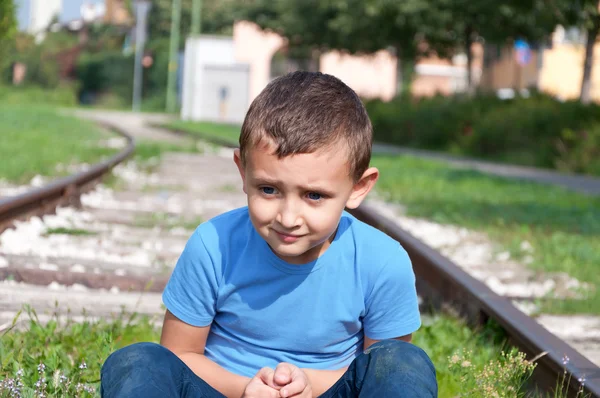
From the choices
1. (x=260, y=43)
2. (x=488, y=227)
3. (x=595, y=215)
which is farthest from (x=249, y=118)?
(x=260, y=43)

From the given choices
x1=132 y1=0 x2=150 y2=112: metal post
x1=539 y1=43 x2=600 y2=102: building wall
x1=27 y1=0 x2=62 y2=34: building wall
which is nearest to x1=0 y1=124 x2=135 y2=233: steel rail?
x1=539 y1=43 x2=600 y2=102: building wall

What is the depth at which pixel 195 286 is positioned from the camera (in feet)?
8.09

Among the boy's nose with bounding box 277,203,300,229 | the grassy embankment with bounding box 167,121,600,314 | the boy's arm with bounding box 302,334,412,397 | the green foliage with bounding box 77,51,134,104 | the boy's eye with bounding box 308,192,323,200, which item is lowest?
the green foliage with bounding box 77,51,134,104

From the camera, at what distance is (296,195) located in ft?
7.66

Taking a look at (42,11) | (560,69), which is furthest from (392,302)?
(42,11)

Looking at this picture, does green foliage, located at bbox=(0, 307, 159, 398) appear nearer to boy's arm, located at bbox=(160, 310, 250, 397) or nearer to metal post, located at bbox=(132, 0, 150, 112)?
boy's arm, located at bbox=(160, 310, 250, 397)

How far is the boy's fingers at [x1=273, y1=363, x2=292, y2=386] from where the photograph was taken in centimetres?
238

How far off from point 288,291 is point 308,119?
0.45 m

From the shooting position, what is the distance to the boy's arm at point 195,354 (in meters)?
2.52

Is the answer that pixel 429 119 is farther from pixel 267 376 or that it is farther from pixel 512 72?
pixel 512 72

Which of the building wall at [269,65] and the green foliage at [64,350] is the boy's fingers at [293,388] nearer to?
the green foliage at [64,350]

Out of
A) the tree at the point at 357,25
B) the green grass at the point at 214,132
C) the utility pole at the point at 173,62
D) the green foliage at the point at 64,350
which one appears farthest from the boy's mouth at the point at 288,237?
the utility pole at the point at 173,62

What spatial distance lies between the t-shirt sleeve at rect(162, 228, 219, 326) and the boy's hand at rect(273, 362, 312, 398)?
26 centimetres

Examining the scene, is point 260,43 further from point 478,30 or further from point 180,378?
point 180,378
